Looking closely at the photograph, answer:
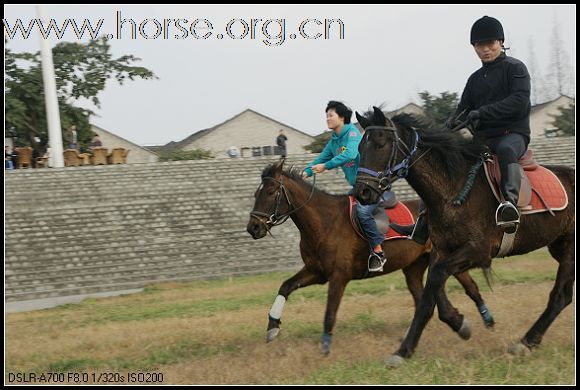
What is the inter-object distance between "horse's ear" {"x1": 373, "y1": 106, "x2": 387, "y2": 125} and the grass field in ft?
7.88

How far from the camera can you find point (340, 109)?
9305mm

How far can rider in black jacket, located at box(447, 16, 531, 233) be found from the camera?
295 inches

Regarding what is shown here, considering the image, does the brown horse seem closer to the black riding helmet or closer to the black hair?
the black hair

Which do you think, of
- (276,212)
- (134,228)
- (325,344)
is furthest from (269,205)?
(134,228)

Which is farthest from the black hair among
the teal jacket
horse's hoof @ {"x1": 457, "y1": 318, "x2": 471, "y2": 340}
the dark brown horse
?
horse's hoof @ {"x1": 457, "y1": 318, "x2": 471, "y2": 340}

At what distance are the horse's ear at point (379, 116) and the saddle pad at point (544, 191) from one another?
1335mm

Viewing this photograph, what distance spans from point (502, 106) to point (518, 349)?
255cm

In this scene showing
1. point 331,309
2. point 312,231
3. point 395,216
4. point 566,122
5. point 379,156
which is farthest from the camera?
point 566,122

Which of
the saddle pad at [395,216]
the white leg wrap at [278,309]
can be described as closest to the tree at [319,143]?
the saddle pad at [395,216]

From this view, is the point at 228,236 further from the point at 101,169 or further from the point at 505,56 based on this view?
the point at 505,56

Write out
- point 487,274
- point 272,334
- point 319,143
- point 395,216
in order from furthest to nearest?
Answer: point 319,143 < point 395,216 < point 272,334 < point 487,274

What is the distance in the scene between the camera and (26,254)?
21828 millimetres

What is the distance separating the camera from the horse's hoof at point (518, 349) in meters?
7.54

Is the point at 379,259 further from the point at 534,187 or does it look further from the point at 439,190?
the point at 534,187
